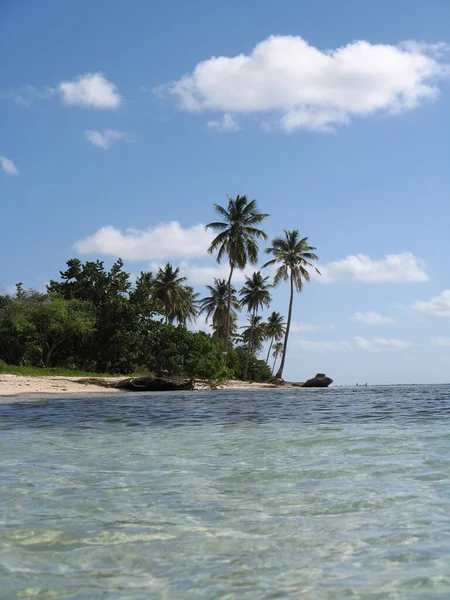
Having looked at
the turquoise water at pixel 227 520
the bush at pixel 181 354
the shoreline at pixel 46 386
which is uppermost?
the bush at pixel 181 354

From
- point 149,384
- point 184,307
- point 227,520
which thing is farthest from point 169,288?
point 227,520

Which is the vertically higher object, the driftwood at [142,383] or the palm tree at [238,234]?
the palm tree at [238,234]

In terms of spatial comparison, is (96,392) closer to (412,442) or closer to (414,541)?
(412,442)

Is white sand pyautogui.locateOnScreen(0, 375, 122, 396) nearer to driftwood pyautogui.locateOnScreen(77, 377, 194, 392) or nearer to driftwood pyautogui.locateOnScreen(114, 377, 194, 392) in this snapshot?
driftwood pyautogui.locateOnScreen(77, 377, 194, 392)

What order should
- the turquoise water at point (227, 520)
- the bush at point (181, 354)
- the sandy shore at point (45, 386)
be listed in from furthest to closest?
the bush at point (181, 354) < the sandy shore at point (45, 386) < the turquoise water at point (227, 520)

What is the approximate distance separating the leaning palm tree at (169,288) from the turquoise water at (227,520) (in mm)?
44473

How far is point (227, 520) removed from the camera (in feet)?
12.1

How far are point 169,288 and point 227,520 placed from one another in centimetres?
4868

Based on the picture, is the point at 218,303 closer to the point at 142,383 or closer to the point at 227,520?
the point at 142,383

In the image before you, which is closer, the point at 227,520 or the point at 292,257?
the point at 227,520

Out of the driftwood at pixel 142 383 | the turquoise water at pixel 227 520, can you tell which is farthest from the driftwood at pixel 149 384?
the turquoise water at pixel 227 520

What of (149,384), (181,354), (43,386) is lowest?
(43,386)

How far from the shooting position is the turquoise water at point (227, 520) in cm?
262

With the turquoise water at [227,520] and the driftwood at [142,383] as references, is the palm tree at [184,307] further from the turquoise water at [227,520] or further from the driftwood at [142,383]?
the turquoise water at [227,520]
